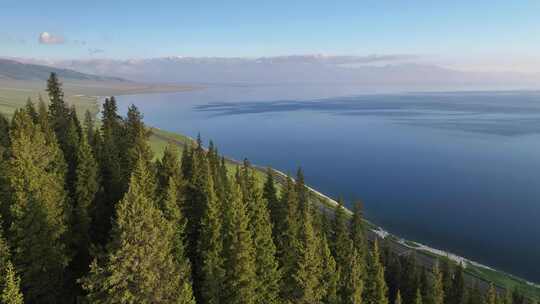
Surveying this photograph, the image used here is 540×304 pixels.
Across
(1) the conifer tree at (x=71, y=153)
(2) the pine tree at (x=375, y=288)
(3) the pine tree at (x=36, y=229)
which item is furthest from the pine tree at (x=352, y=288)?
(1) the conifer tree at (x=71, y=153)

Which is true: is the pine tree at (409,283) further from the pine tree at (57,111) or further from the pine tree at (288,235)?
the pine tree at (57,111)

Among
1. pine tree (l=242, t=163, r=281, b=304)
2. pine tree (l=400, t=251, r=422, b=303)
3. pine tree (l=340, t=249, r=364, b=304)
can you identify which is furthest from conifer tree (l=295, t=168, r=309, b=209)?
pine tree (l=400, t=251, r=422, b=303)

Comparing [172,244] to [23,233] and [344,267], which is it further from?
[344,267]

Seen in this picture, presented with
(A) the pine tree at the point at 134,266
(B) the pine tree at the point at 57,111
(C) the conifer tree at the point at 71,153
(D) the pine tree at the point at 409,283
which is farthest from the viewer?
(B) the pine tree at the point at 57,111

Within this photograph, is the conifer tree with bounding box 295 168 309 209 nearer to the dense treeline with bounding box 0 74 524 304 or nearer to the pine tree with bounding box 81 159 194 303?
the dense treeline with bounding box 0 74 524 304

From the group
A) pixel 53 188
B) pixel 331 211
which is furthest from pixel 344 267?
pixel 331 211
